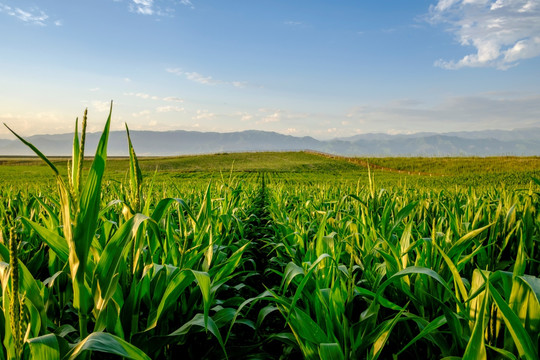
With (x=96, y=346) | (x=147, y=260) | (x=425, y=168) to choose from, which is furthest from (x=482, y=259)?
(x=425, y=168)

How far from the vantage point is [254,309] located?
116 inches

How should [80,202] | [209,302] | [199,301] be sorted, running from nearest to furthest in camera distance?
[80,202] < [209,302] < [199,301]

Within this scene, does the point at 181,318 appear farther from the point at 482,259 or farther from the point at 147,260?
the point at 482,259

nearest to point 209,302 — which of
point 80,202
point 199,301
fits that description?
point 80,202

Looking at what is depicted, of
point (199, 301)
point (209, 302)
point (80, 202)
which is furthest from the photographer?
point (199, 301)

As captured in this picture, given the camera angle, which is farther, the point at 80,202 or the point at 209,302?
the point at 209,302

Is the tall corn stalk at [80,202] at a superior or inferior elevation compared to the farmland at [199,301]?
superior

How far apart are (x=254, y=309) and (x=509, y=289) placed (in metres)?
2.05

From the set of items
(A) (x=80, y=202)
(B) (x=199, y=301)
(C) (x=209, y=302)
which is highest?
(A) (x=80, y=202)

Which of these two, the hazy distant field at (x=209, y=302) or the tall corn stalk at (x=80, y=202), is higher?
the tall corn stalk at (x=80, y=202)

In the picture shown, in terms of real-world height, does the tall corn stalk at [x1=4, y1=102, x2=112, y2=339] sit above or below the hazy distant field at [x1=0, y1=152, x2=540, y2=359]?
above

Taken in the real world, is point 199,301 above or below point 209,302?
below

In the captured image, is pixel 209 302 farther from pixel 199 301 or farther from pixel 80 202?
pixel 199 301

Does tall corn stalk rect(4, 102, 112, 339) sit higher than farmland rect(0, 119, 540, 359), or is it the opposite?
Result: tall corn stalk rect(4, 102, 112, 339)
